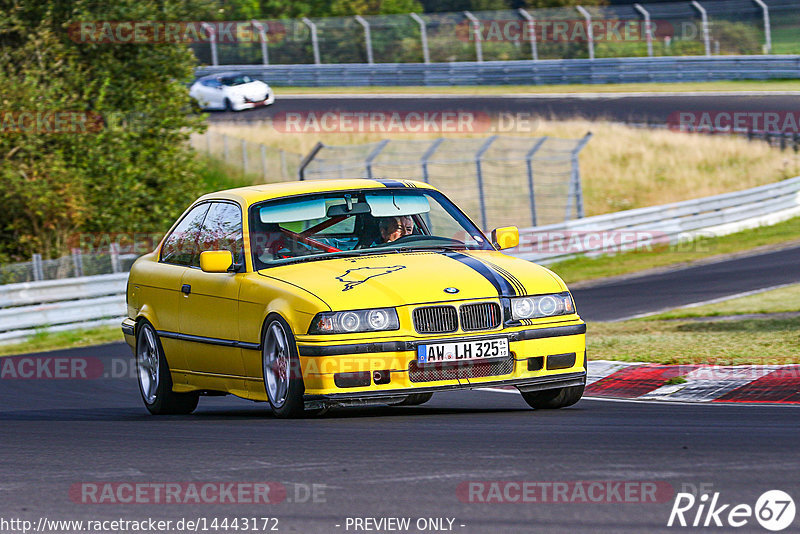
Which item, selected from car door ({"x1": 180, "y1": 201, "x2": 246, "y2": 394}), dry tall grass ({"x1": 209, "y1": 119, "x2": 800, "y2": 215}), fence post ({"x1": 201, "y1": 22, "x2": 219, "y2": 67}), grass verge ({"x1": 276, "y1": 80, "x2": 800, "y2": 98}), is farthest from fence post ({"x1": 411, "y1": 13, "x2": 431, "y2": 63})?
car door ({"x1": 180, "y1": 201, "x2": 246, "y2": 394})

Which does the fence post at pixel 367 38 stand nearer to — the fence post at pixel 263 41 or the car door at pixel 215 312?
the fence post at pixel 263 41

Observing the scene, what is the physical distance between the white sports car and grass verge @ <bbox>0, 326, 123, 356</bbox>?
2325 cm

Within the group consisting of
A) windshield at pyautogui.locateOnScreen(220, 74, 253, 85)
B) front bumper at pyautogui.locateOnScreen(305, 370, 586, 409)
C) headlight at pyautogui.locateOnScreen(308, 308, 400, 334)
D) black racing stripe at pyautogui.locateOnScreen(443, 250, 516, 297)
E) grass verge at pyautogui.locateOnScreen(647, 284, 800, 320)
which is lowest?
windshield at pyautogui.locateOnScreen(220, 74, 253, 85)

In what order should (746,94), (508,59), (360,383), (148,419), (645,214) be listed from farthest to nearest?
(508,59) < (746,94) < (645,214) < (148,419) < (360,383)

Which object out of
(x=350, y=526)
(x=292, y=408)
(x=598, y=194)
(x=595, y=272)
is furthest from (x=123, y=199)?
(x=350, y=526)

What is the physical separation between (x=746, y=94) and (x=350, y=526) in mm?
34871

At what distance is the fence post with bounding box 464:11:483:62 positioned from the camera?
42312mm

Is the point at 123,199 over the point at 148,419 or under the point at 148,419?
under

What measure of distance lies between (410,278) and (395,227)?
1133mm

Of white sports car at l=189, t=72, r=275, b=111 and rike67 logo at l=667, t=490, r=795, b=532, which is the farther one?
white sports car at l=189, t=72, r=275, b=111

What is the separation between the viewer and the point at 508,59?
4562 cm

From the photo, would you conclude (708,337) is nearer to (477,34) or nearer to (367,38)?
(477,34)

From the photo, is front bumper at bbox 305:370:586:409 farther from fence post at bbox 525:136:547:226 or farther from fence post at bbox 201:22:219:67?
fence post at bbox 201:22:219:67

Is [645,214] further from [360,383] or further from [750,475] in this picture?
[750,475]
